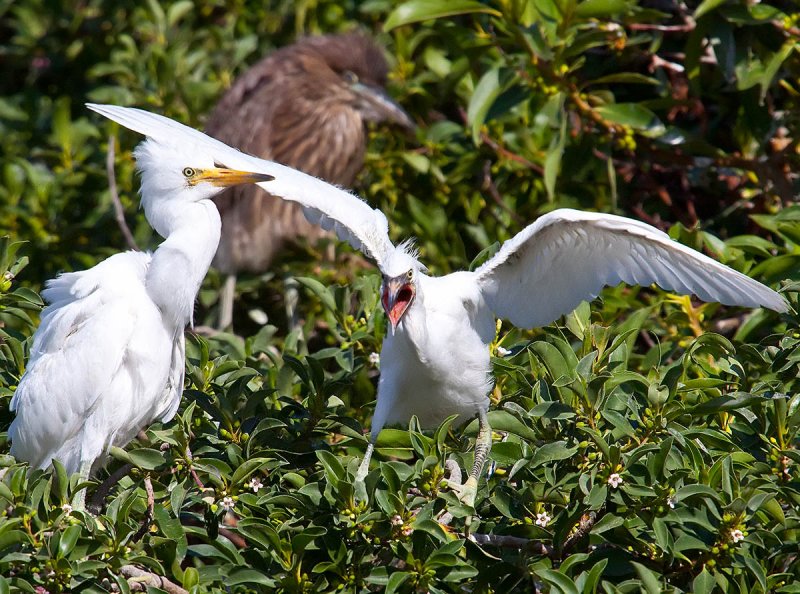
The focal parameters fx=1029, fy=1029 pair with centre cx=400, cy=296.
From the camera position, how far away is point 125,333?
120 inches

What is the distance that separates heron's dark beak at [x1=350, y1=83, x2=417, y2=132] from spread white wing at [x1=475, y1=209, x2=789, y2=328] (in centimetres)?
205

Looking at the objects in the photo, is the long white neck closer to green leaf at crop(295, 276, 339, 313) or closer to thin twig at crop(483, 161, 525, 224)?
green leaf at crop(295, 276, 339, 313)

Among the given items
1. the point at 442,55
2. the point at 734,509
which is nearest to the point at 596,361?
the point at 734,509

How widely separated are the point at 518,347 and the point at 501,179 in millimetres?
1325

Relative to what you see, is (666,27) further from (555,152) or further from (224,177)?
(224,177)

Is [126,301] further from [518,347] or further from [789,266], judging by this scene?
[789,266]

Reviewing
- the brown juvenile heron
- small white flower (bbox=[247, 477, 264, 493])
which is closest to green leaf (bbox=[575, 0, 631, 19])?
the brown juvenile heron

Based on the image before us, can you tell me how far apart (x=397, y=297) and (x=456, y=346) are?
27cm

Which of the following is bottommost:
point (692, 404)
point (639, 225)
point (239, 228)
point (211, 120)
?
point (239, 228)

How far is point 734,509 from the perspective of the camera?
237cm

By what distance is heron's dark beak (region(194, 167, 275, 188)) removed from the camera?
3.16 metres

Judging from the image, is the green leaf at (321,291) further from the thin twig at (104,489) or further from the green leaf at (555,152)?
the green leaf at (555,152)

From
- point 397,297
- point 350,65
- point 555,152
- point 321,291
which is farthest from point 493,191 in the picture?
point 350,65

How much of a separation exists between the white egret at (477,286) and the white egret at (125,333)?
131mm
